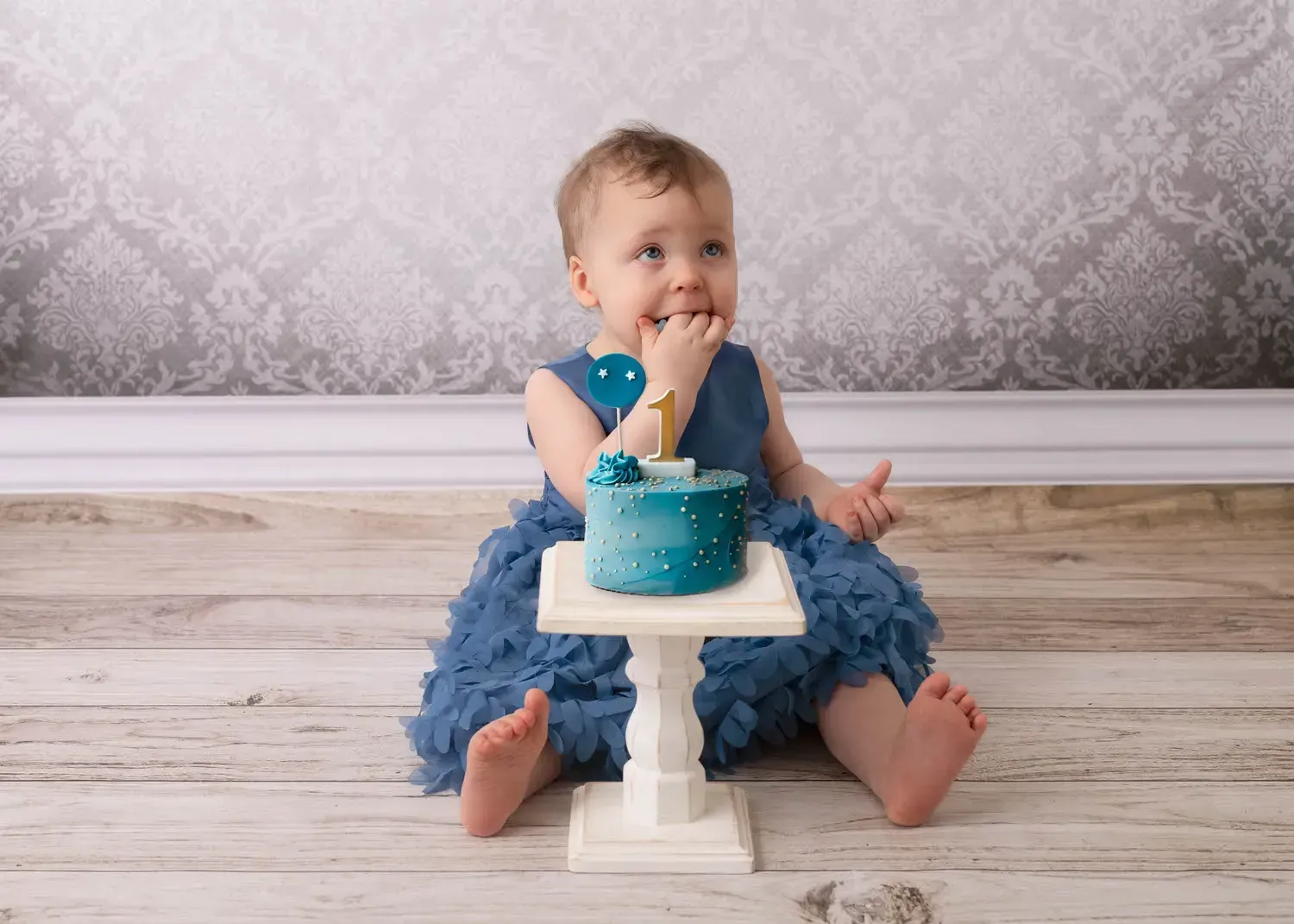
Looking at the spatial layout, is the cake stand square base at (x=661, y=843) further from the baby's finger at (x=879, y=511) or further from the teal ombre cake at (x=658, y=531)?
the baby's finger at (x=879, y=511)

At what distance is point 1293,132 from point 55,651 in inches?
71.6

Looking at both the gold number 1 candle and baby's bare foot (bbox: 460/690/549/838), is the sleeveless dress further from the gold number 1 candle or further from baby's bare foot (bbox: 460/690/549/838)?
the gold number 1 candle

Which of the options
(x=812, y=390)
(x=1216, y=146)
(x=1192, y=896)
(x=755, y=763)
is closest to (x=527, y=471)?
(x=812, y=390)

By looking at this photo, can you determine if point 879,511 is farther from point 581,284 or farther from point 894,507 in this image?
point 581,284

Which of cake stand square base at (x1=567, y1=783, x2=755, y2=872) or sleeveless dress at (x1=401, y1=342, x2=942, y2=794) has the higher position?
sleeveless dress at (x1=401, y1=342, x2=942, y2=794)

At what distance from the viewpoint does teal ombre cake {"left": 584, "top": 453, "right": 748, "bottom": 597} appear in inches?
34.0

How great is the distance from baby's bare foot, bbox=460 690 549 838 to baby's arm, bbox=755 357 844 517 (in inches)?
18.5

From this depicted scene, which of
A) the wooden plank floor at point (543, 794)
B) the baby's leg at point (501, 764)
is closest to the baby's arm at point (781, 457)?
the wooden plank floor at point (543, 794)

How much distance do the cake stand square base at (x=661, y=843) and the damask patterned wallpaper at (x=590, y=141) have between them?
1.10 metres

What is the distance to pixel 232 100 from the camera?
6.24ft

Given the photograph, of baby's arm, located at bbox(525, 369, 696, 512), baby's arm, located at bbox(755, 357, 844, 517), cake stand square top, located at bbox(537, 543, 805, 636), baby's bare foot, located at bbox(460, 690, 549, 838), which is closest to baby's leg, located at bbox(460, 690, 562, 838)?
baby's bare foot, located at bbox(460, 690, 549, 838)

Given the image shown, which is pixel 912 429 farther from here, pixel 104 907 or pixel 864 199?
pixel 104 907

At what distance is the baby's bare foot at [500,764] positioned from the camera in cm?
92

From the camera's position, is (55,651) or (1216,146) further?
(1216,146)
